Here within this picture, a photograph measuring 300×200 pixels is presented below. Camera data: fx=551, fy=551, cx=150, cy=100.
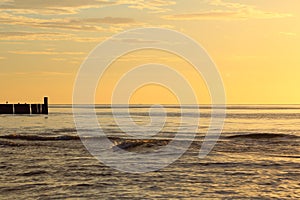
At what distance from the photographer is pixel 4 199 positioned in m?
20.5

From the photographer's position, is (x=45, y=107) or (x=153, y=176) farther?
(x=45, y=107)

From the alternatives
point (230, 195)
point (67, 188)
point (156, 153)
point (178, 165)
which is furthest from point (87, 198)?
point (156, 153)

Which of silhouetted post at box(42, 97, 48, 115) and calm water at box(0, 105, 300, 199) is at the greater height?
calm water at box(0, 105, 300, 199)

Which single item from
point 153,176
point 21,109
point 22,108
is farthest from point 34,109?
point 153,176

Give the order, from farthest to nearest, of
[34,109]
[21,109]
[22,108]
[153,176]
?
1. [34,109]
2. [21,109]
3. [22,108]
4. [153,176]

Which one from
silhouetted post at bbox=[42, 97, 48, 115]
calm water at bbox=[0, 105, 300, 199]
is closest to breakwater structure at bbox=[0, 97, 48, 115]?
silhouetted post at bbox=[42, 97, 48, 115]

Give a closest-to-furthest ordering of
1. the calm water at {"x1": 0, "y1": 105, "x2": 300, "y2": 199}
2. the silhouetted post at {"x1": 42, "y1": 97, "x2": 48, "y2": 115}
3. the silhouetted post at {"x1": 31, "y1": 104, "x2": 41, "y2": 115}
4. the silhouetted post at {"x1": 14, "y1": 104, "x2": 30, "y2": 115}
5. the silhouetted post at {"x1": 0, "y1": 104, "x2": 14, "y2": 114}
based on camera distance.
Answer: the calm water at {"x1": 0, "y1": 105, "x2": 300, "y2": 199}
the silhouetted post at {"x1": 0, "y1": 104, "x2": 14, "y2": 114}
the silhouetted post at {"x1": 14, "y1": 104, "x2": 30, "y2": 115}
the silhouetted post at {"x1": 31, "y1": 104, "x2": 41, "y2": 115}
the silhouetted post at {"x1": 42, "y1": 97, "x2": 48, "y2": 115}

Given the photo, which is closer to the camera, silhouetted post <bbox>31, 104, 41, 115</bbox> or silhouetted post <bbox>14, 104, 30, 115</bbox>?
silhouetted post <bbox>14, 104, 30, 115</bbox>

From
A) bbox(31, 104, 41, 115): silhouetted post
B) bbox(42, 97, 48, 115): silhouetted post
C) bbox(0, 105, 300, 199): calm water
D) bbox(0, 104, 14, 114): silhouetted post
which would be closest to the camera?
bbox(0, 105, 300, 199): calm water

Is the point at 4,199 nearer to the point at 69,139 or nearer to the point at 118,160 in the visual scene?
the point at 118,160

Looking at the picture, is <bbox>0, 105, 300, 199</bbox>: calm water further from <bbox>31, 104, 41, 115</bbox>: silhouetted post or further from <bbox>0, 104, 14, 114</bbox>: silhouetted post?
<bbox>31, 104, 41, 115</bbox>: silhouetted post

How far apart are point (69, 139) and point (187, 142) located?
10604mm

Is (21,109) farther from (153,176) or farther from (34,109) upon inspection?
(153,176)

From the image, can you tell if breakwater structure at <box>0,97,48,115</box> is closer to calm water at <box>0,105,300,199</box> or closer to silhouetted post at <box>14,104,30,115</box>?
silhouetted post at <box>14,104,30,115</box>
